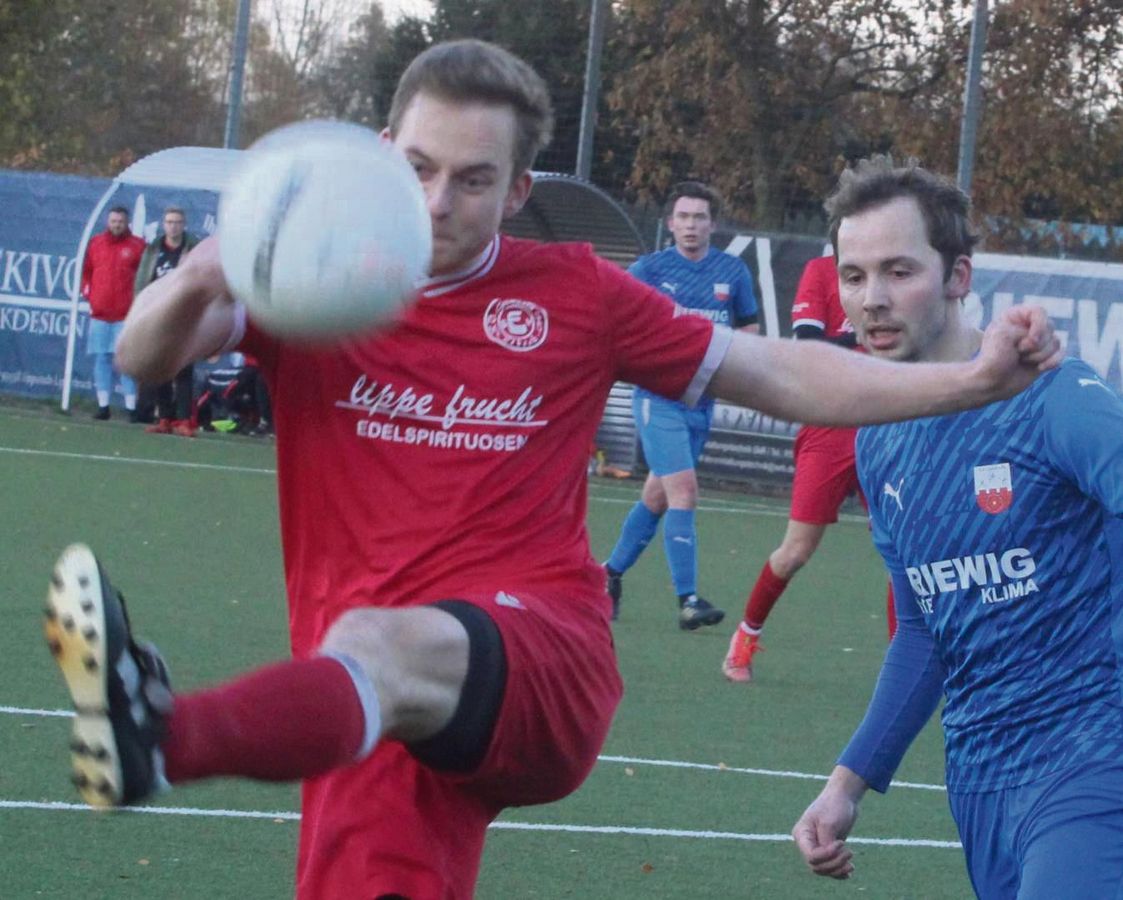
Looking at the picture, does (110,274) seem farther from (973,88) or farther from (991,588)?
(991,588)

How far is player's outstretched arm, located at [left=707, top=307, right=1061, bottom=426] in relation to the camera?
10.4ft

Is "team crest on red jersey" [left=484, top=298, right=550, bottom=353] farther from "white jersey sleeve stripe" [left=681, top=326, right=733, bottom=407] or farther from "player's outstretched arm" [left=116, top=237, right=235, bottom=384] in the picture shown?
"player's outstretched arm" [left=116, top=237, right=235, bottom=384]

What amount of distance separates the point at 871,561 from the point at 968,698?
1028 cm

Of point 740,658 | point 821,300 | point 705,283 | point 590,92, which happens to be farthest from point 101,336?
point 740,658

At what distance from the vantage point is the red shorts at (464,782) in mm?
3152

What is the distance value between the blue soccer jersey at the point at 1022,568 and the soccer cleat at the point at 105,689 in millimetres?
1557

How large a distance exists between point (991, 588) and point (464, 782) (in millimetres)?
1044

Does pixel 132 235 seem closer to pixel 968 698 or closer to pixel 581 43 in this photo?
pixel 581 43

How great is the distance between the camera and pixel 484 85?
3305 millimetres

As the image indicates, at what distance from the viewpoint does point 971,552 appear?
359 centimetres

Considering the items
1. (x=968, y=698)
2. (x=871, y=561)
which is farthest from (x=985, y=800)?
(x=871, y=561)

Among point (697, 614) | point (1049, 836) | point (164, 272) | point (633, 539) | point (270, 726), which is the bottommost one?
point (697, 614)

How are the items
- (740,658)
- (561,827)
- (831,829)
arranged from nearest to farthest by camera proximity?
1. (831,829)
2. (561,827)
3. (740,658)

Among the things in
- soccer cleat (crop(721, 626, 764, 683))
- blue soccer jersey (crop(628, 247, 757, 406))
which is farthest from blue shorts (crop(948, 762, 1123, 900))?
blue soccer jersey (crop(628, 247, 757, 406))
